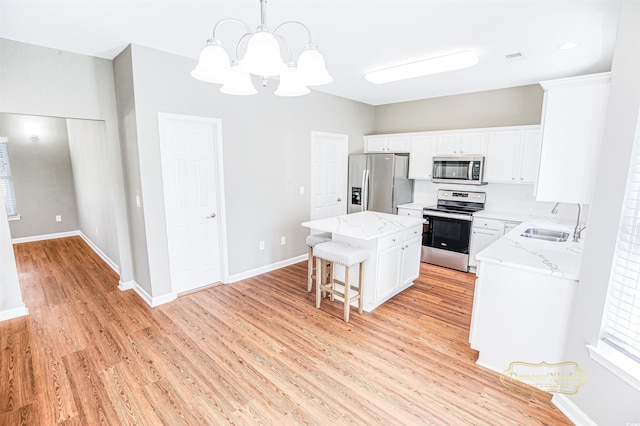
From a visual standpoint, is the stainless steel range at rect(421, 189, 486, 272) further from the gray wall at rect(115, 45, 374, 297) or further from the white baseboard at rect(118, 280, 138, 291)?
the white baseboard at rect(118, 280, 138, 291)

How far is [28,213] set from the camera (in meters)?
5.89

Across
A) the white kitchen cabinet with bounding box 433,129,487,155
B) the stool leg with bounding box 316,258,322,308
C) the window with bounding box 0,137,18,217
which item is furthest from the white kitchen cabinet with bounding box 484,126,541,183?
the window with bounding box 0,137,18,217

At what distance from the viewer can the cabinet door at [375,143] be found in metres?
5.50

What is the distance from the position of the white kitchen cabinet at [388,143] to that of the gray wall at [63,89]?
399 cm

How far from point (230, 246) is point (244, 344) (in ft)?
5.13

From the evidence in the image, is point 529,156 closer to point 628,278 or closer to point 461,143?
point 461,143

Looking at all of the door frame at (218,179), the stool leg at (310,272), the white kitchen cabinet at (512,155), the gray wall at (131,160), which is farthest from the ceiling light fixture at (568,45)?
the gray wall at (131,160)


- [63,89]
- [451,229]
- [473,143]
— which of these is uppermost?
[63,89]

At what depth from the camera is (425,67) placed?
3.43 m

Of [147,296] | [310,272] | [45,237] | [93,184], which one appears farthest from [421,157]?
[45,237]

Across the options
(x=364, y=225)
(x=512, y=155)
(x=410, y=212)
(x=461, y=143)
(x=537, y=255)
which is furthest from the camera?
(x=410, y=212)

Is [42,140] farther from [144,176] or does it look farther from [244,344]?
[244,344]

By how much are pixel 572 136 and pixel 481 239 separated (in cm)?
248

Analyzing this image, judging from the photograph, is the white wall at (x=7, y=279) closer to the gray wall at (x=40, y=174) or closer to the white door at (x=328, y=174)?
the white door at (x=328, y=174)
